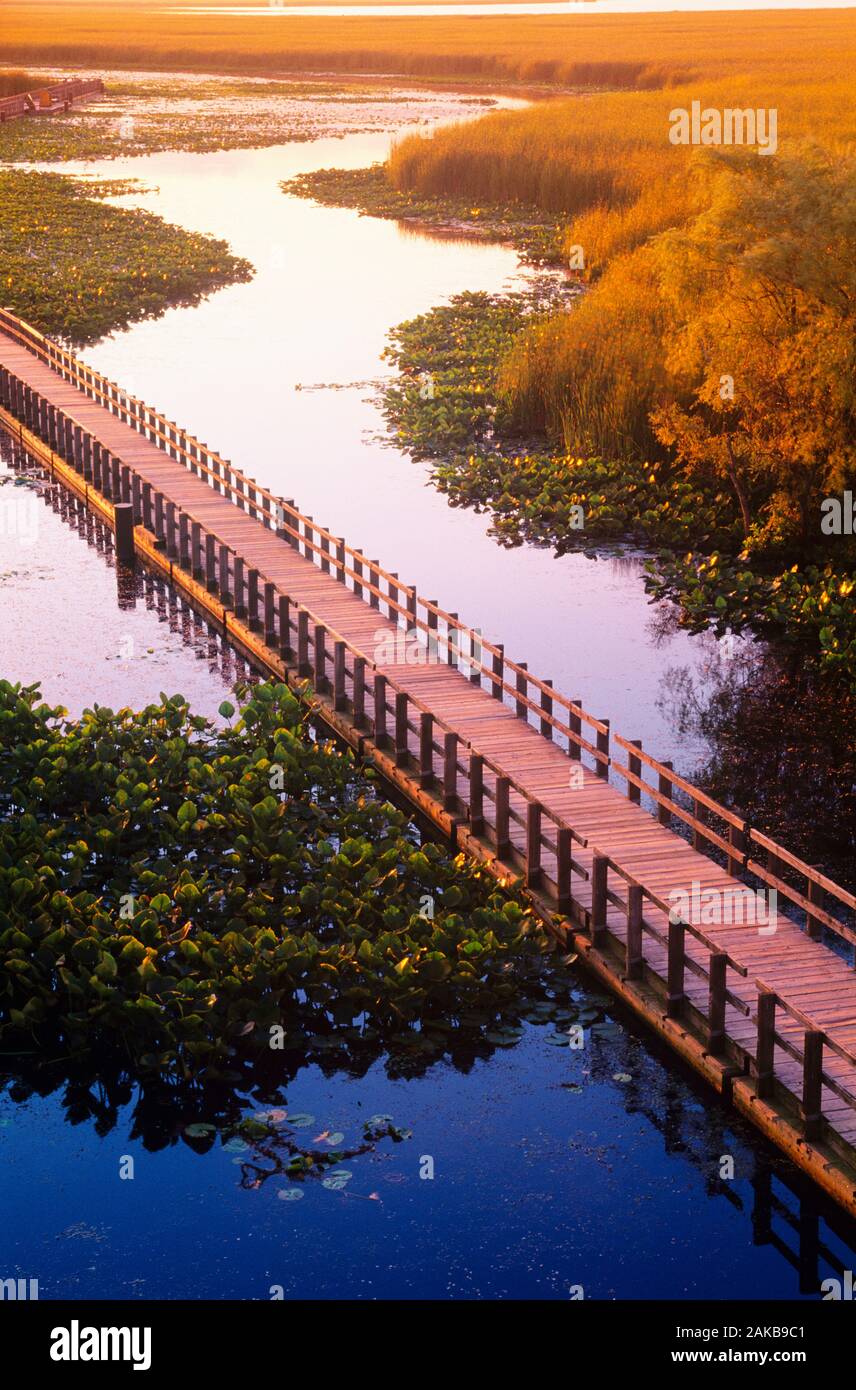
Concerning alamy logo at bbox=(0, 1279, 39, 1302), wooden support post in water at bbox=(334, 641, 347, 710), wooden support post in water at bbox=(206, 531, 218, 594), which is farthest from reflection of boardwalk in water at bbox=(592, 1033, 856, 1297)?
wooden support post in water at bbox=(206, 531, 218, 594)

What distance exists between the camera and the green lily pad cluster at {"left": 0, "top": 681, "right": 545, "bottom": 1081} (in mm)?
18156

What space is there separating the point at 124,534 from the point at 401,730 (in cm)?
1235

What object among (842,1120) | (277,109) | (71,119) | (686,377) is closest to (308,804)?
(842,1120)

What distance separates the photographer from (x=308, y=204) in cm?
8181

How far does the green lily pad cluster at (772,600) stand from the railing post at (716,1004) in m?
12.5

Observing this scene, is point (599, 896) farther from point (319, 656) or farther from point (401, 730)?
point (319, 656)

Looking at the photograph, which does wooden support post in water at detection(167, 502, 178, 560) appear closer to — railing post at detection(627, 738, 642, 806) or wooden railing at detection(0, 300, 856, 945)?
wooden railing at detection(0, 300, 856, 945)

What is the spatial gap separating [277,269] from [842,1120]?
179 ft

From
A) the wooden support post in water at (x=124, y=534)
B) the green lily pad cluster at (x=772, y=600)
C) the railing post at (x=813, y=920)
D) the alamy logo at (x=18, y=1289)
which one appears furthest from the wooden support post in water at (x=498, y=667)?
the alamy logo at (x=18, y=1289)

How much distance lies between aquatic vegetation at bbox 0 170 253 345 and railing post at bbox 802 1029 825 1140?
145 ft

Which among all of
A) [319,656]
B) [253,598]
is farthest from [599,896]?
[253,598]

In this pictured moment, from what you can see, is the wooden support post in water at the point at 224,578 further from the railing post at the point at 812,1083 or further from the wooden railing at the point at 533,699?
the railing post at the point at 812,1083

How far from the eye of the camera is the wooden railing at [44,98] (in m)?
118

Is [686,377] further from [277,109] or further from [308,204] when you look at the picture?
[277,109]
